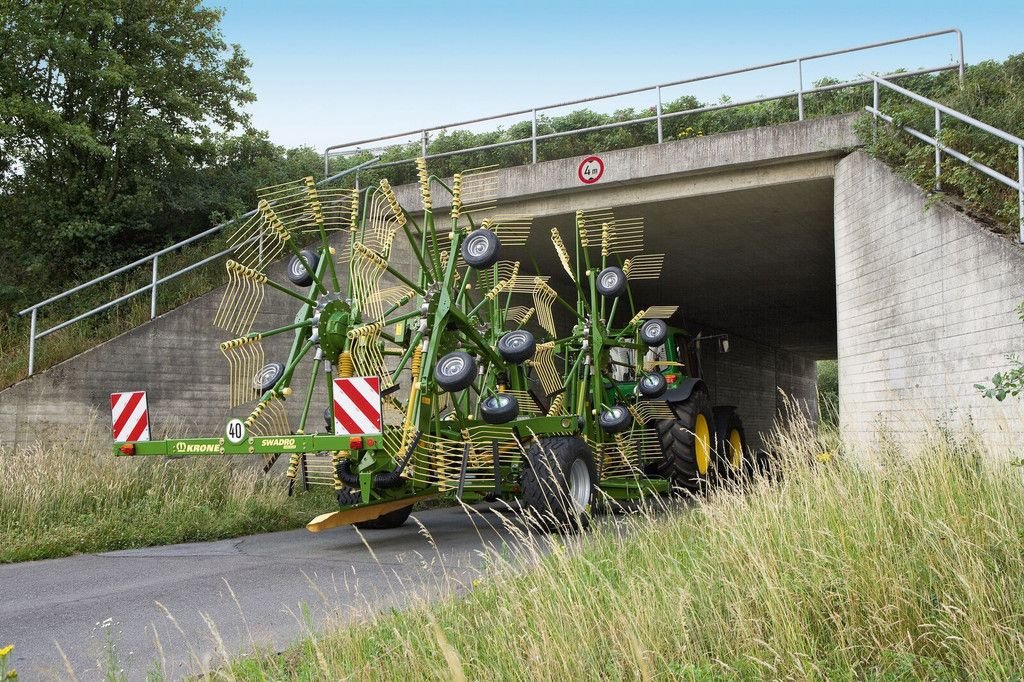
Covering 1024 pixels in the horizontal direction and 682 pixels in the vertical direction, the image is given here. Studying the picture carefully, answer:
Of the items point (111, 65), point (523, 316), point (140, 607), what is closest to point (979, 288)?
point (523, 316)

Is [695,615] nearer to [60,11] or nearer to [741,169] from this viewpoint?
[741,169]

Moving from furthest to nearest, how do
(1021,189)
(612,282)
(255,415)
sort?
(612,282)
(255,415)
(1021,189)

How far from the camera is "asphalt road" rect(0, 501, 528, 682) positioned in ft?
14.8

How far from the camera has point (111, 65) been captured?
46.1 ft

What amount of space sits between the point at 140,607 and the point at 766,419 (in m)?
26.2

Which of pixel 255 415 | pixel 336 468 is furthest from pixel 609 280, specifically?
pixel 255 415

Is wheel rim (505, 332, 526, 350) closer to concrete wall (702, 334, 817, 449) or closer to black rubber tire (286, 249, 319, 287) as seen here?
black rubber tire (286, 249, 319, 287)

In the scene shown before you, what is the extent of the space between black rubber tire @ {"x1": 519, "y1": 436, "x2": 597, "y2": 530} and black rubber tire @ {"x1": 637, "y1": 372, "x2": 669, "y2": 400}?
95.4 inches

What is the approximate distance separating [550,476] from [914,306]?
14.9ft

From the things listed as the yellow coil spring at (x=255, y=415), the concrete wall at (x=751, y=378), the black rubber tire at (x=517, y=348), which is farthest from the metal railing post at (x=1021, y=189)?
the concrete wall at (x=751, y=378)

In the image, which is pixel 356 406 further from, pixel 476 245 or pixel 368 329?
pixel 476 245

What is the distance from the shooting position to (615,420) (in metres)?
10.6

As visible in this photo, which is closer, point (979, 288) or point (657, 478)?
point (979, 288)

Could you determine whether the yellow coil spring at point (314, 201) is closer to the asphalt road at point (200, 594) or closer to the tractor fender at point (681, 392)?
the asphalt road at point (200, 594)
